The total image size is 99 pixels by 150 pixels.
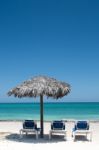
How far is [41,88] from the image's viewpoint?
11.0 metres

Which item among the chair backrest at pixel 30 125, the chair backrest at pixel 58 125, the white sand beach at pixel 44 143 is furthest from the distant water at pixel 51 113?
the white sand beach at pixel 44 143

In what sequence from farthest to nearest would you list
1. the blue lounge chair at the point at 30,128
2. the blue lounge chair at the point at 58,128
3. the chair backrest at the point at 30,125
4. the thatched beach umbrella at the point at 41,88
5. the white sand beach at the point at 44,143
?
the chair backrest at the point at 30,125 < the blue lounge chair at the point at 30,128 < the blue lounge chair at the point at 58,128 < the thatched beach umbrella at the point at 41,88 < the white sand beach at the point at 44,143

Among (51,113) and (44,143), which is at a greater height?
(51,113)

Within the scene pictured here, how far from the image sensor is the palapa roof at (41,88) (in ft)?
36.2

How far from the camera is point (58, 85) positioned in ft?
37.4

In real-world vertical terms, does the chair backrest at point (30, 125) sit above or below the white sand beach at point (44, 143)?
above

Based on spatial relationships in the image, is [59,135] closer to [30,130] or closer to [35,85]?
[30,130]

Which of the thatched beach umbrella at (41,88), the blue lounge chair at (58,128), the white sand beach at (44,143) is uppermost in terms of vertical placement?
the thatched beach umbrella at (41,88)

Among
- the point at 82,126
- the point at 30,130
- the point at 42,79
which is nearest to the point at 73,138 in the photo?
the point at 82,126

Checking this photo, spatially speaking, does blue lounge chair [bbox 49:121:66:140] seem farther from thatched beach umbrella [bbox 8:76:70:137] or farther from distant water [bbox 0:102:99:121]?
distant water [bbox 0:102:99:121]

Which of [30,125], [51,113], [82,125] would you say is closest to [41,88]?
[30,125]

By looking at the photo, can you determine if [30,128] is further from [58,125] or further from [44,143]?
[44,143]

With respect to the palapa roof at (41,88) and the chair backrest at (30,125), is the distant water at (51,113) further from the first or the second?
the palapa roof at (41,88)

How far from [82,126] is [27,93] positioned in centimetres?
222
